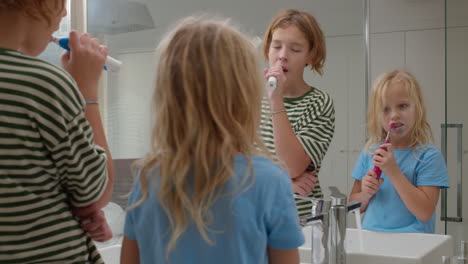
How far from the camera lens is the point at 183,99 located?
585mm

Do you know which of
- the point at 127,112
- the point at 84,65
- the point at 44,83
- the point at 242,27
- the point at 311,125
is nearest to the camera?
the point at 44,83

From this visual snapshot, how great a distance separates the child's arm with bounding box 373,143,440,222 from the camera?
1041 mm

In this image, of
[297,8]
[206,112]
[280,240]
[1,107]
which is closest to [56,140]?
[1,107]

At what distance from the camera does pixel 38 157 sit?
536mm

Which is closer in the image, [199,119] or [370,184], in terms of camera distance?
[199,119]

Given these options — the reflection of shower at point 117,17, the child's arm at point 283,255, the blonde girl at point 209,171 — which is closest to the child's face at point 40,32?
the blonde girl at point 209,171

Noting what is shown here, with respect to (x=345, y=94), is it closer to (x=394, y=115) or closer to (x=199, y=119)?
(x=394, y=115)

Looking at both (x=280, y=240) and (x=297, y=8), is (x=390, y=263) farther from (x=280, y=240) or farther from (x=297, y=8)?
(x=297, y=8)

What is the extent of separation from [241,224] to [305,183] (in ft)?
1.56

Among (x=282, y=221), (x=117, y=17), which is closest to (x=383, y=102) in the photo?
(x=282, y=221)

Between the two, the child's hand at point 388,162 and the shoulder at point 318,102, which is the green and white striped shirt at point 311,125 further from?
the child's hand at point 388,162

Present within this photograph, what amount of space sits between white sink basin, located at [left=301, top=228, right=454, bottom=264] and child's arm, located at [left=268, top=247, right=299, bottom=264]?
0.46 metres

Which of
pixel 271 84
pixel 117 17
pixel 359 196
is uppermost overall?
pixel 117 17

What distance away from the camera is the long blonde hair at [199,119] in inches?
22.2
